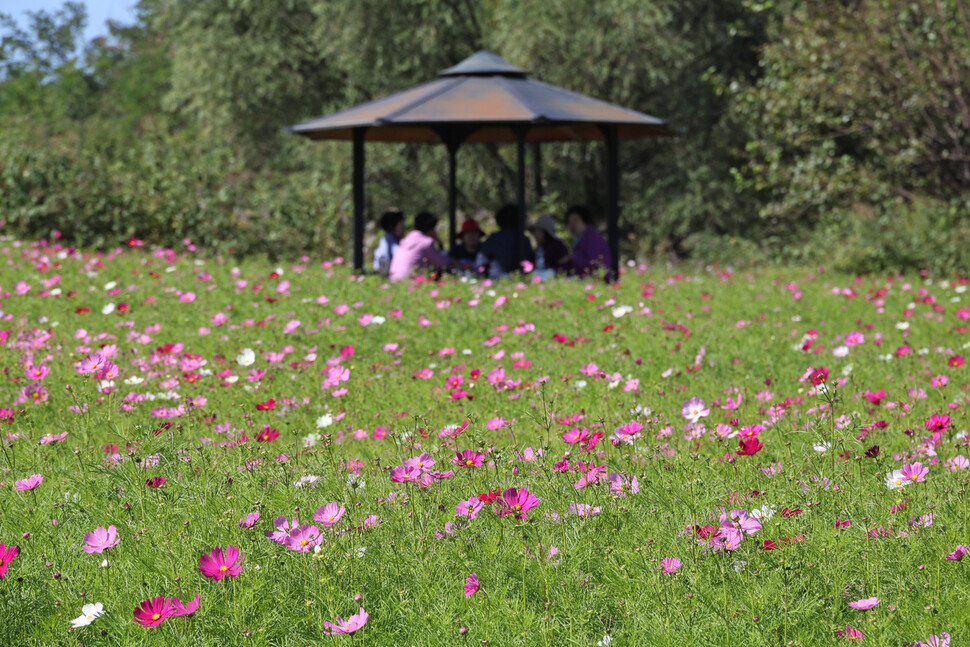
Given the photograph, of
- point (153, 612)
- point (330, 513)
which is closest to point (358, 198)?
point (330, 513)

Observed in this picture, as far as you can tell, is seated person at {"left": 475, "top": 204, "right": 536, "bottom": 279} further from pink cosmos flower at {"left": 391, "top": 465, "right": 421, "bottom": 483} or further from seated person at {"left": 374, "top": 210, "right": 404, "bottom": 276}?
pink cosmos flower at {"left": 391, "top": 465, "right": 421, "bottom": 483}

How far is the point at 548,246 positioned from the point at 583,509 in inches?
296

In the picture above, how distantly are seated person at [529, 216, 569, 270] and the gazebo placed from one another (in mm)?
435

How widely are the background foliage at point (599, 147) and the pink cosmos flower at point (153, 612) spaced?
10956 mm

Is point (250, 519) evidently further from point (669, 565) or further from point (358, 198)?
point (358, 198)

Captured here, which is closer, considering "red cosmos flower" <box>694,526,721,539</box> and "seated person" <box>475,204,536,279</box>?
"red cosmos flower" <box>694,526,721,539</box>

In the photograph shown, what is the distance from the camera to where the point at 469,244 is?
34.3 ft

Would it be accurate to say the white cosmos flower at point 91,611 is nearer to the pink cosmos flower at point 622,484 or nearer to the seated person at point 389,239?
the pink cosmos flower at point 622,484

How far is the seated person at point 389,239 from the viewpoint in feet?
32.0

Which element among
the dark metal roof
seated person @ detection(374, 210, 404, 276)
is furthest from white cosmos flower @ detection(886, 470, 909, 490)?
seated person @ detection(374, 210, 404, 276)

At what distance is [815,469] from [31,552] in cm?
235

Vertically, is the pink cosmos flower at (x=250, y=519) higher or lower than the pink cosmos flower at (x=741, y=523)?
lower

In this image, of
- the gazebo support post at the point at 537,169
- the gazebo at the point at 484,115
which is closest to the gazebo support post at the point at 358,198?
the gazebo at the point at 484,115

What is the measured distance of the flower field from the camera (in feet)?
7.61
